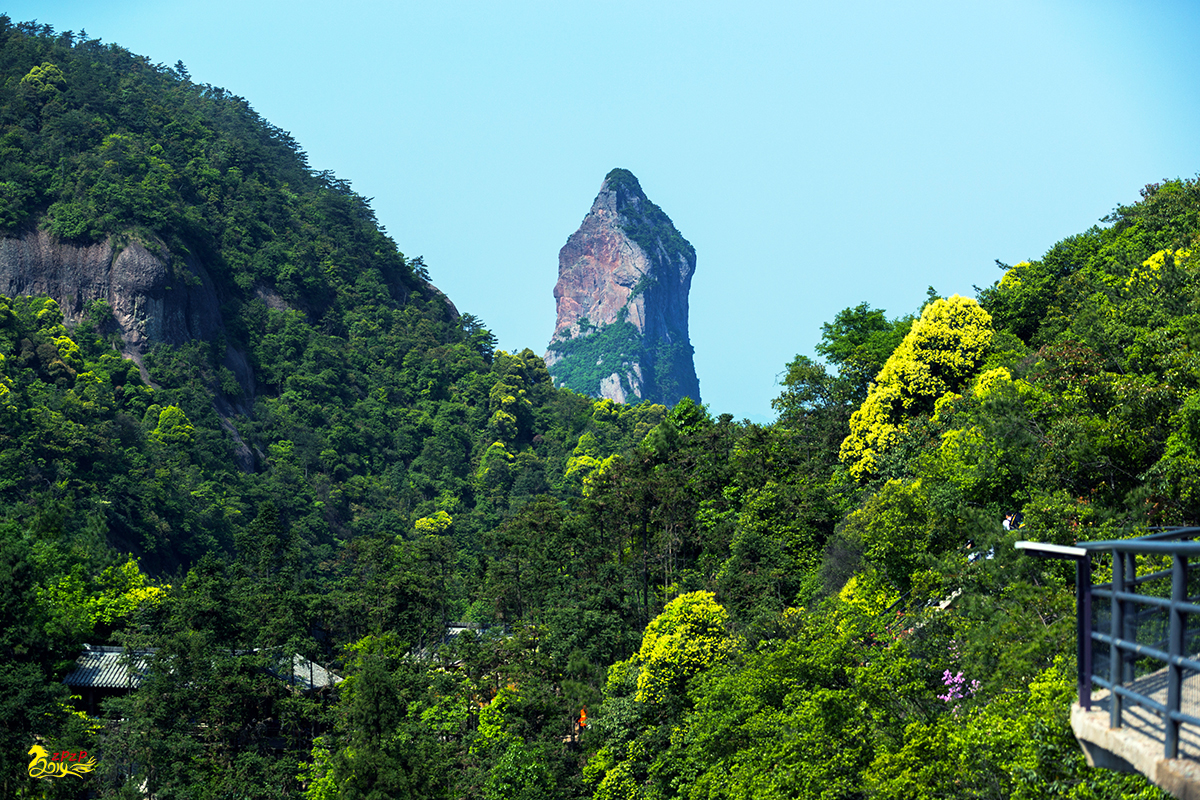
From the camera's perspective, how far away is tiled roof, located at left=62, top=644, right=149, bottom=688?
3641 centimetres

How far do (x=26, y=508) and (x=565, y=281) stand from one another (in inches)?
5599

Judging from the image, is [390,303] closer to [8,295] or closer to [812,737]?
[8,295]

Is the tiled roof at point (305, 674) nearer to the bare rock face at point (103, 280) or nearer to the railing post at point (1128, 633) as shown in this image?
the railing post at point (1128, 633)

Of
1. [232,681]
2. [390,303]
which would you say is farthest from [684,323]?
[232,681]

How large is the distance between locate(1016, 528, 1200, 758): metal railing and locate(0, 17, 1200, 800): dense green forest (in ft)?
20.4

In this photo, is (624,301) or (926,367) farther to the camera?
(624,301)

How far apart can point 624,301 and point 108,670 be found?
147m

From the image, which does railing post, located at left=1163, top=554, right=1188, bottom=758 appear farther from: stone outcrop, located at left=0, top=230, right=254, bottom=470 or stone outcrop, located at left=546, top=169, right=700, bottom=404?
stone outcrop, located at left=546, top=169, right=700, bottom=404

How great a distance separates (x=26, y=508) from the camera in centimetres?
5156

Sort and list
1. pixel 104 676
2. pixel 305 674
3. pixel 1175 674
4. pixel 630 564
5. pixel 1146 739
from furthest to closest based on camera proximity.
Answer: pixel 630 564 < pixel 305 674 < pixel 104 676 < pixel 1146 739 < pixel 1175 674

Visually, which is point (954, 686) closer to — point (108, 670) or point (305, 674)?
point (305, 674)

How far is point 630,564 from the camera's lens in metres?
42.1

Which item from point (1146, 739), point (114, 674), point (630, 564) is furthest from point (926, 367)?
point (1146, 739)

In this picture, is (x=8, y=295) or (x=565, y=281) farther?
(x=565, y=281)
